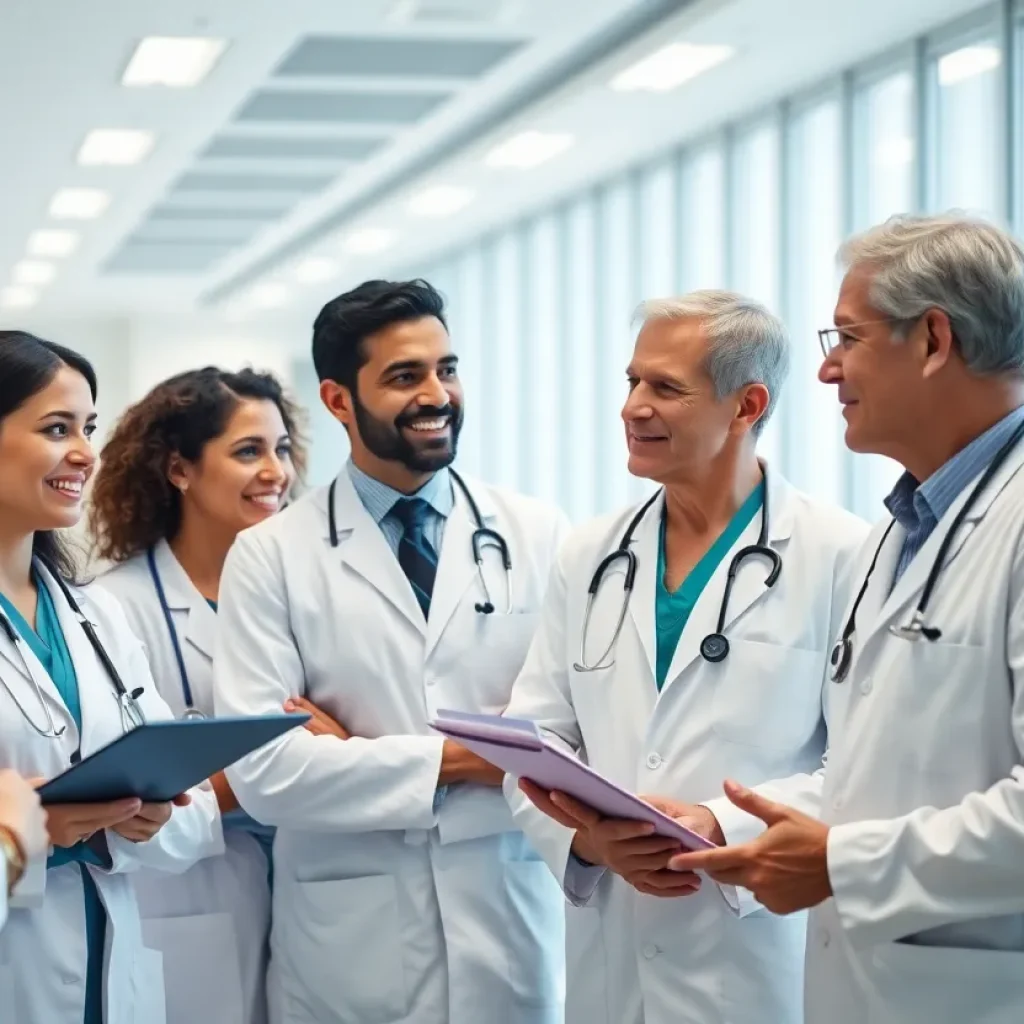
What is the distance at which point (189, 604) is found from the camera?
117 inches

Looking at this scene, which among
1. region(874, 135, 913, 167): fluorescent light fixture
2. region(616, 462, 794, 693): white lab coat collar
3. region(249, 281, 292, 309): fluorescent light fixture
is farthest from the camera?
region(249, 281, 292, 309): fluorescent light fixture

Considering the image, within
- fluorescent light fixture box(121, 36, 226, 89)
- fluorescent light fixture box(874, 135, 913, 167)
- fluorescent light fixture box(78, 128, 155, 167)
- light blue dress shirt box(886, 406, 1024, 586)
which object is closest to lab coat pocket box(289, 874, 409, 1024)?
light blue dress shirt box(886, 406, 1024, 586)

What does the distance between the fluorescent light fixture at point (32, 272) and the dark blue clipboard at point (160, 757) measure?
29.0ft

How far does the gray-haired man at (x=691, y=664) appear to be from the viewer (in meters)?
2.21

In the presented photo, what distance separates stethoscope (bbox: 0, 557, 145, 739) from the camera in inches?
89.4

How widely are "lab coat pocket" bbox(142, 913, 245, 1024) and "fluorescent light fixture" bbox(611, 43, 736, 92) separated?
4009mm

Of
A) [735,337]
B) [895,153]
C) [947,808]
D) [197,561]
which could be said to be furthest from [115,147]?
[947,808]

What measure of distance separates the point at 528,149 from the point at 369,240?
2.80m

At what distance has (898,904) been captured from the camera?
69.0 inches

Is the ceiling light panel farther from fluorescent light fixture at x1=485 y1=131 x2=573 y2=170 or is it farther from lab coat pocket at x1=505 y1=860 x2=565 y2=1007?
lab coat pocket at x1=505 y1=860 x2=565 y2=1007

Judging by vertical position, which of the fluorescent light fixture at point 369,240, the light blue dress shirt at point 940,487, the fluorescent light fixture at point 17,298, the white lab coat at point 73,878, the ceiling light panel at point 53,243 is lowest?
the white lab coat at point 73,878

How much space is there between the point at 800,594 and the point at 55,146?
5.63 m

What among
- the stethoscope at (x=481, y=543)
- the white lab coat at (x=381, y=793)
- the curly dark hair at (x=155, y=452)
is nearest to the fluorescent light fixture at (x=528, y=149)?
the curly dark hair at (x=155, y=452)

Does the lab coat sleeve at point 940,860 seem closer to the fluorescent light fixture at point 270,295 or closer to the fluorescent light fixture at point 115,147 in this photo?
the fluorescent light fixture at point 115,147
